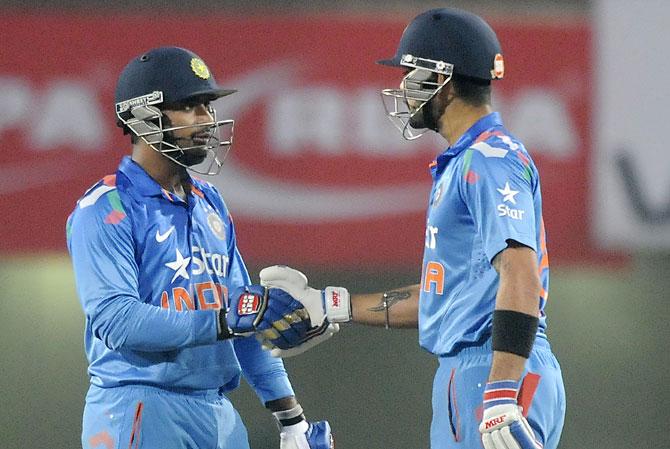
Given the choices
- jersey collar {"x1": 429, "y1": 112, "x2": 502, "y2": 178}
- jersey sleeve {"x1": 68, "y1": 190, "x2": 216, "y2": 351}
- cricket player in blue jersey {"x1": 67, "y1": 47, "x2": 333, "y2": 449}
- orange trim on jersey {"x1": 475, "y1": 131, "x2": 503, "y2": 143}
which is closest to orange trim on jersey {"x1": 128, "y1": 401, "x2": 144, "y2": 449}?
cricket player in blue jersey {"x1": 67, "y1": 47, "x2": 333, "y2": 449}

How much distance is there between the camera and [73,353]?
4.96 metres

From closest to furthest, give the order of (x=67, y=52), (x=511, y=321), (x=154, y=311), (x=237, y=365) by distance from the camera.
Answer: (x=511, y=321)
(x=154, y=311)
(x=237, y=365)
(x=67, y=52)

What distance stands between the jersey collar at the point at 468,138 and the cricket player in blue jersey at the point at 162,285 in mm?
504

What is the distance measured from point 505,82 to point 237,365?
239cm

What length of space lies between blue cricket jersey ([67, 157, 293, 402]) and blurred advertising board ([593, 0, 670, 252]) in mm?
2387

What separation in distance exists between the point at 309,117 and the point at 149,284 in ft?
7.16

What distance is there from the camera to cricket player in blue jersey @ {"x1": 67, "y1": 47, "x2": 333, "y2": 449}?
276 centimetres

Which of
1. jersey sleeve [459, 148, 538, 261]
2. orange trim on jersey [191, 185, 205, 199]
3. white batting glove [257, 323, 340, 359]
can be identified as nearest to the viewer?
jersey sleeve [459, 148, 538, 261]

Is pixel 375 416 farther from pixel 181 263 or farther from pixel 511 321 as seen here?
pixel 511 321

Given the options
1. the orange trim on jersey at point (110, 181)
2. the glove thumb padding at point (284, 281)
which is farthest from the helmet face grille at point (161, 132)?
the glove thumb padding at point (284, 281)

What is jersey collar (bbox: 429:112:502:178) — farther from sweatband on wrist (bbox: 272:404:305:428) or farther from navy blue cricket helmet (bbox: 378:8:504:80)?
sweatband on wrist (bbox: 272:404:305:428)

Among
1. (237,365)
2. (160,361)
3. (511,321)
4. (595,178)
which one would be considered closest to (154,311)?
(160,361)

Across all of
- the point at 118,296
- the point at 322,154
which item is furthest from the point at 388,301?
the point at 322,154

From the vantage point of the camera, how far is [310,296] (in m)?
3.02
